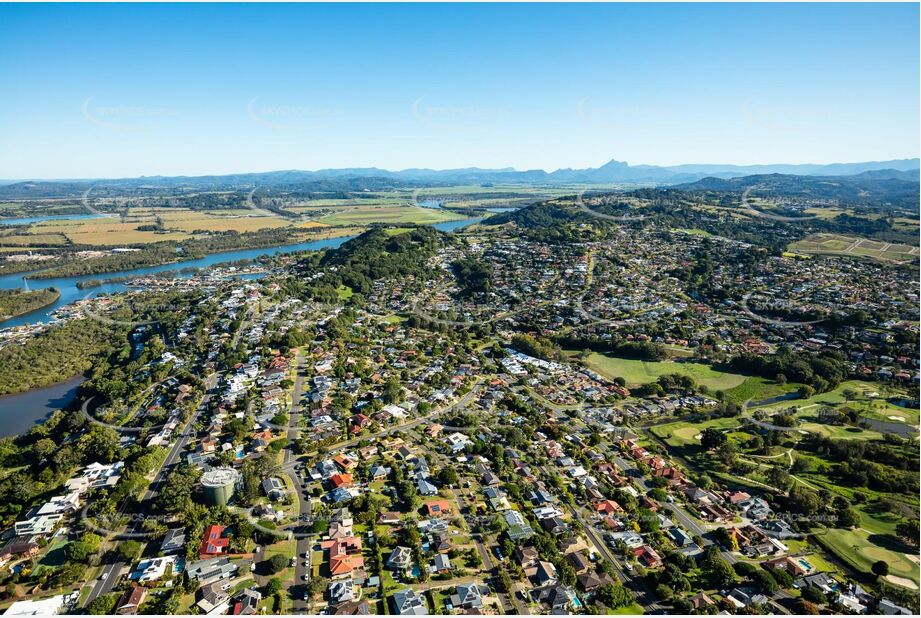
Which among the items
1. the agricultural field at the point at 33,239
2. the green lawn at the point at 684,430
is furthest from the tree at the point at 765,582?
the agricultural field at the point at 33,239

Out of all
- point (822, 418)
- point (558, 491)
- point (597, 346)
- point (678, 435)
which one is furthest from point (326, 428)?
point (822, 418)

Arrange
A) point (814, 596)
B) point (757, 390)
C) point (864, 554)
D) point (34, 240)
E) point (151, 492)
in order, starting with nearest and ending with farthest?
point (814, 596) → point (864, 554) → point (151, 492) → point (757, 390) → point (34, 240)

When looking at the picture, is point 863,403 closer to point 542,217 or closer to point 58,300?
point 542,217

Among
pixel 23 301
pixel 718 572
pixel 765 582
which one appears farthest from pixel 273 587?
pixel 23 301

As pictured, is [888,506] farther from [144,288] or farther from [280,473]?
[144,288]

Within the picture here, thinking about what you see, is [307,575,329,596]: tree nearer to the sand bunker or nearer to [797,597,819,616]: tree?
[797,597,819,616]: tree

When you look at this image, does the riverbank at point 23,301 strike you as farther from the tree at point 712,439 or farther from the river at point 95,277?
the tree at point 712,439
